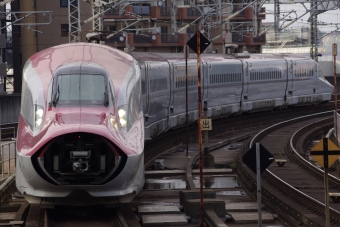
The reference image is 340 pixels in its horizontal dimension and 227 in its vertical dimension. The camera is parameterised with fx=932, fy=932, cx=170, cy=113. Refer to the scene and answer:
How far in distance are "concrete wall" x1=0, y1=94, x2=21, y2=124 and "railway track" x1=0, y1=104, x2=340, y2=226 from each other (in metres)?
9.70

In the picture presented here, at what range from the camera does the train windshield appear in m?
16.7

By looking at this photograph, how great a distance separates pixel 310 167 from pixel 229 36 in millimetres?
63296


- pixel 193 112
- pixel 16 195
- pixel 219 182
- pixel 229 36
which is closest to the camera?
pixel 16 195

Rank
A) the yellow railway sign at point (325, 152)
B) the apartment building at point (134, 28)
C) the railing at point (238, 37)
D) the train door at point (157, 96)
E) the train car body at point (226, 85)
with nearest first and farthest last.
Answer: the yellow railway sign at point (325, 152), the train door at point (157, 96), the train car body at point (226, 85), the apartment building at point (134, 28), the railing at point (238, 37)

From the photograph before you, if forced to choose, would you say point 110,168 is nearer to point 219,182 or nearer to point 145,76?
point 219,182

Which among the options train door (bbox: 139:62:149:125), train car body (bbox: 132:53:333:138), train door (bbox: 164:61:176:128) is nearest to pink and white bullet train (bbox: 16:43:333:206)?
train door (bbox: 139:62:149:125)

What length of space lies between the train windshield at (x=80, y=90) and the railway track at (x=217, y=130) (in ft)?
7.09

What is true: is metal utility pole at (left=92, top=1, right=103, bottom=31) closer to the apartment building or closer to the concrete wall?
the apartment building

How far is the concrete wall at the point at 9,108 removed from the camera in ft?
144

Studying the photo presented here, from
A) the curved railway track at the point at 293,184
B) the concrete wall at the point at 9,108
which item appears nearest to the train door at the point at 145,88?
the curved railway track at the point at 293,184

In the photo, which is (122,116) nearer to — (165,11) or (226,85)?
(226,85)

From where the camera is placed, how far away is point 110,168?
16.0 metres

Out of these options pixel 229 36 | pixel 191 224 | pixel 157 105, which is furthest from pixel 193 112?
pixel 229 36

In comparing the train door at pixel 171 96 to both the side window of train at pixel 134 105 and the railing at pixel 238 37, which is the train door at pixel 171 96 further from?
the railing at pixel 238 37
